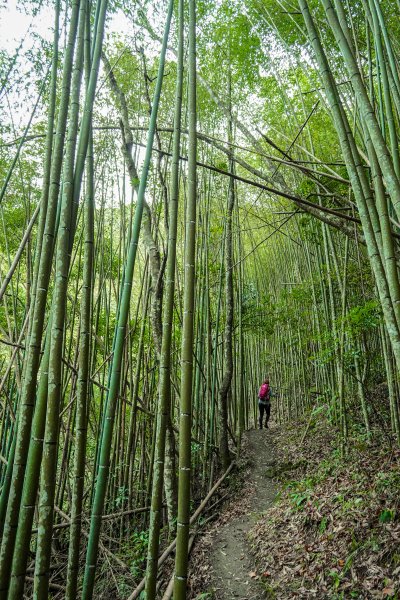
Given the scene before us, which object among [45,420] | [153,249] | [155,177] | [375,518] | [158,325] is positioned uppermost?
[155,177]

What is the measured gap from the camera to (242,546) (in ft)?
11.4

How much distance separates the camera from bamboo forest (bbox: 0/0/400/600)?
1217 mm

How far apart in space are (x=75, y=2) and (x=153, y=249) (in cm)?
233

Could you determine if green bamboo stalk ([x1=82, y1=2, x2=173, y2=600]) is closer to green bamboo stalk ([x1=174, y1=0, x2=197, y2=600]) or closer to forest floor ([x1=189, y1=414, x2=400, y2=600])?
green bamboo stalk ([x1=174, y1=0, x2=197, y2=600])

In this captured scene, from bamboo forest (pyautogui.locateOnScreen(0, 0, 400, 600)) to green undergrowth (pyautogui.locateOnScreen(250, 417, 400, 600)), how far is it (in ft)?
0.06

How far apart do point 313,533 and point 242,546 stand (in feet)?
2.80

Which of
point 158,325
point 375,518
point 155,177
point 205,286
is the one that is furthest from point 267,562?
point 155,177

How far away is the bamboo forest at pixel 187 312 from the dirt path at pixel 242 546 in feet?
0.08

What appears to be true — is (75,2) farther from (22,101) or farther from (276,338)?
(276,338)

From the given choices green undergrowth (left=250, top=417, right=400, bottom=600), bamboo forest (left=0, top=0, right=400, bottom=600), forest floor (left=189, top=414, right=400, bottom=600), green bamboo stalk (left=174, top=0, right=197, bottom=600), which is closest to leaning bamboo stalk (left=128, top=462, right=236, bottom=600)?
bamboo forest (left=0, top=0, right=400, bottom=600)

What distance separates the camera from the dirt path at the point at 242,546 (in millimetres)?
2877

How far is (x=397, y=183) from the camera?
3.74 ft

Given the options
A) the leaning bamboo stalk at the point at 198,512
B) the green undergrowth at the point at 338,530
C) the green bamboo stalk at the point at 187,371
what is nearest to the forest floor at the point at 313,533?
the green undergrowth at the point at 338,530

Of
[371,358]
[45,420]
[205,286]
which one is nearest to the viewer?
[45,420]
